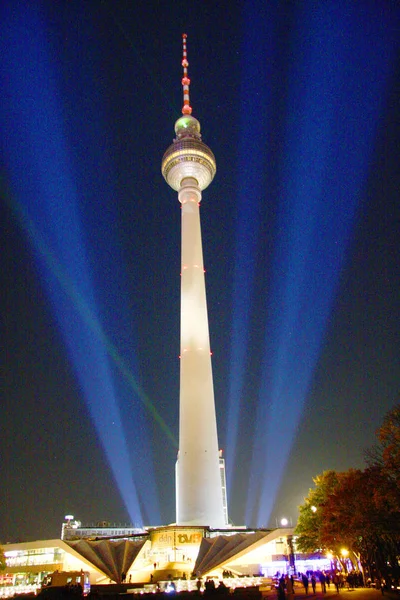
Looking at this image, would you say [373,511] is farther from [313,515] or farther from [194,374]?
[194,374]

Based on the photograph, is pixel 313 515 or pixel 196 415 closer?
pixel 313 515

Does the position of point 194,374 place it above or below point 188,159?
below

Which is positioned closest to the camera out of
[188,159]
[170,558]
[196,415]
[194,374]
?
[170,558]

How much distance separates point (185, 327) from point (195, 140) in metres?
36.8

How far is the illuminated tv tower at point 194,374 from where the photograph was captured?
220ft

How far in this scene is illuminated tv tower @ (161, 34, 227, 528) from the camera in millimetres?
67188

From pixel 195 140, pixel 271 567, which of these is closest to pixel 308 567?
pixel 271 567

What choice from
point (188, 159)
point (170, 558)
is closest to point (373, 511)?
point (170, 558)

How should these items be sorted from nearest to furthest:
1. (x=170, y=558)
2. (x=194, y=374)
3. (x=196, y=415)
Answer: (x=170, y=558)
(x=196, y=415)
(x=194, y=374)

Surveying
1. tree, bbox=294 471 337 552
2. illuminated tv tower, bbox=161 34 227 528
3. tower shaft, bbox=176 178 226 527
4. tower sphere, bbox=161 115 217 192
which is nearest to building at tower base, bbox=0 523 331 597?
tree, bbox=294 471 337 552

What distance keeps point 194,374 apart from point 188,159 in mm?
40390

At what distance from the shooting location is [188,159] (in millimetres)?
92438

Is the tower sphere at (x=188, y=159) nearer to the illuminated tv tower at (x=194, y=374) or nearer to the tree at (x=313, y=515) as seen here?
the illuminated tv tower at (x=194, y=374)

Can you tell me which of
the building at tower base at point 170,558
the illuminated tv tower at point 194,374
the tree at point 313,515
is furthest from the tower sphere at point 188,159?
the building at tower base at point 170,558
